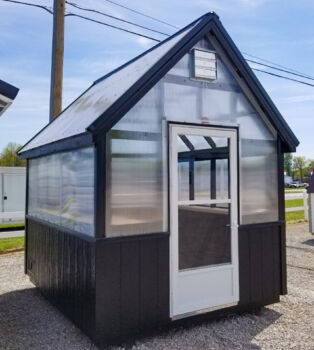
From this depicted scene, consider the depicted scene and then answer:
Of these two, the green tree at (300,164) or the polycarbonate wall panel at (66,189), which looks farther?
the green tree at (300,164)

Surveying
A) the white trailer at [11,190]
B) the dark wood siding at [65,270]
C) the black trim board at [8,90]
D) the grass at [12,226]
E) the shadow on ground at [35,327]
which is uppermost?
the black trim board at [8,90]

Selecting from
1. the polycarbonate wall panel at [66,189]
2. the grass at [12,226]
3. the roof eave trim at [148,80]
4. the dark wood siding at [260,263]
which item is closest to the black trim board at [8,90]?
the polycarbonate wall panel at [66,189]

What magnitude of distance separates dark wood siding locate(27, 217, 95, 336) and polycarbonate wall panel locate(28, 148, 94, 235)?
0.58ft

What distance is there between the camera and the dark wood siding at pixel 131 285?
3.34 meters

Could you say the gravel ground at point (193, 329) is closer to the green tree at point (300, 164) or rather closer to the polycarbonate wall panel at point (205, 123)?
Result: the polycarbonate wall panel at point (205, 123)

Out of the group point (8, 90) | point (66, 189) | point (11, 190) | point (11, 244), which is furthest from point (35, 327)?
point (11, 190)

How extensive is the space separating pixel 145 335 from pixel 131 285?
0.62 m

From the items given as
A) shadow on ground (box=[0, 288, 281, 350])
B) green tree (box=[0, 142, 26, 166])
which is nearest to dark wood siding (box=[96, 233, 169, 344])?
shadow on ground (box=[0, 288, 281, 350])

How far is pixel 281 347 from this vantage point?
3.45m

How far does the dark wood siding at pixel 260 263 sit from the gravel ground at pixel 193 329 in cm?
24

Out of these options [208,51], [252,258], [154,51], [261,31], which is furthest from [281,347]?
[261,31]

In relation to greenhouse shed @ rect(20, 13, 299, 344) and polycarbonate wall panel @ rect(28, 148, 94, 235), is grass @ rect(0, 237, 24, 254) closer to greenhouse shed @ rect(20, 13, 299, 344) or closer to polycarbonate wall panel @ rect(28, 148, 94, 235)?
polycarbonate wall panel @ rect(28, 148, 94, 235)

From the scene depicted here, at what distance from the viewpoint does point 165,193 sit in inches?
146

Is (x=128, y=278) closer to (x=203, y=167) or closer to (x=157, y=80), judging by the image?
(x=157, y=80)
